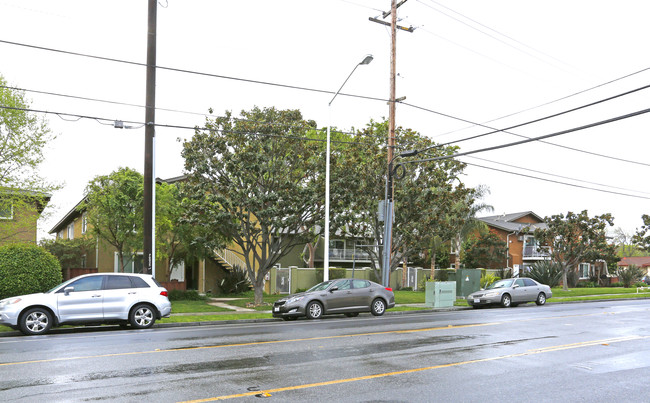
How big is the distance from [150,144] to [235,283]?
15.1 m

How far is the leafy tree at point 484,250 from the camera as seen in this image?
49.0 m

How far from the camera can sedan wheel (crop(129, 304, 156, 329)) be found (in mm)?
14773

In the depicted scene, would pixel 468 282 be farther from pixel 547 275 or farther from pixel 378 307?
pixel 547 275

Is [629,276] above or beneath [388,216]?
beneath

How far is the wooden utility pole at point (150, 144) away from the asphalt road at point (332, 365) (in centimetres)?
313

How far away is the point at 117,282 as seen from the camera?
14828 mm

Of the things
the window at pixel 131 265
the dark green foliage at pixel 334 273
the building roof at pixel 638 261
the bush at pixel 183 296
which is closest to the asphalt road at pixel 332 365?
the bush at pixel 183 296

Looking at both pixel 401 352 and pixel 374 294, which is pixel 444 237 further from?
pixel 401 352

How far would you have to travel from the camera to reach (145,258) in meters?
16.8

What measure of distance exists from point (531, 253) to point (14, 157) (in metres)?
46.0

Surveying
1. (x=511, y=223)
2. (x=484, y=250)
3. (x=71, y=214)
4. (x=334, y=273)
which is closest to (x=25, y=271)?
(x=71, y=214)

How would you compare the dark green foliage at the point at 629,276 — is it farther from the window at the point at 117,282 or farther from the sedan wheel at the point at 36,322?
the sedan wheel at the point at 36,322

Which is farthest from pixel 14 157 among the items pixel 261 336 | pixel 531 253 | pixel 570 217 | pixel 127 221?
pixel 531 253

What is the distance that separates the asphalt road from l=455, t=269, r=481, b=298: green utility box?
12.7 metres
